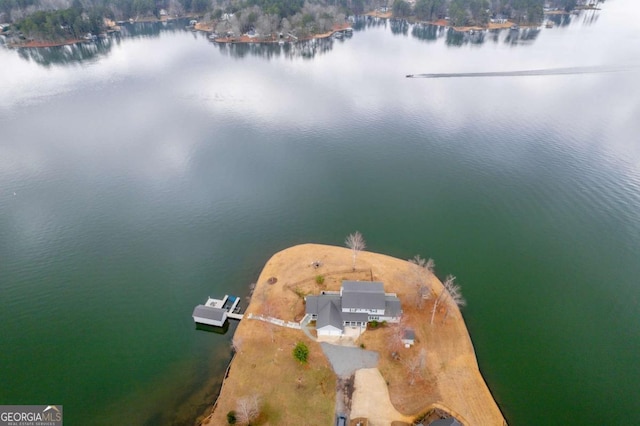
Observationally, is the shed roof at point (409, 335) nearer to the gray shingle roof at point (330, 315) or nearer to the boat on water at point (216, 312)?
the gray shingle roof at point (330, 315)

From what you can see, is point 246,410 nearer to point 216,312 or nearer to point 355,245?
point 216,312

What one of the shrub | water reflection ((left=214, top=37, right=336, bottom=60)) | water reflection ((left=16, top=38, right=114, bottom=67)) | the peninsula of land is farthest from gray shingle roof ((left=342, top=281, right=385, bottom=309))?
water reflection ((left=16, top=38, right=114, bottom=67))

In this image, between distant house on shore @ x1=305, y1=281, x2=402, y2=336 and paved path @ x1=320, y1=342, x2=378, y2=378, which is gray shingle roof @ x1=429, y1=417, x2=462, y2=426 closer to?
paved path @ x1=320, y1=342, x2=378, y2=378

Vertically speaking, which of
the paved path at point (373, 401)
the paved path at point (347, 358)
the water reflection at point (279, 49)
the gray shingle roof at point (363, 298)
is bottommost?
the paved path at point (373, 401)

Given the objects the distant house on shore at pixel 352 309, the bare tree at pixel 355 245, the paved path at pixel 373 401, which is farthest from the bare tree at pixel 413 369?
the bare tree at pixel 355 245

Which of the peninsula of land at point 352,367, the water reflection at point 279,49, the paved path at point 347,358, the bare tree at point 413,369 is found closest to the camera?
the peninsula of land at point 352,367

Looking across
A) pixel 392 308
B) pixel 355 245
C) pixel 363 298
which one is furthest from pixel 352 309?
pixel 355 245
